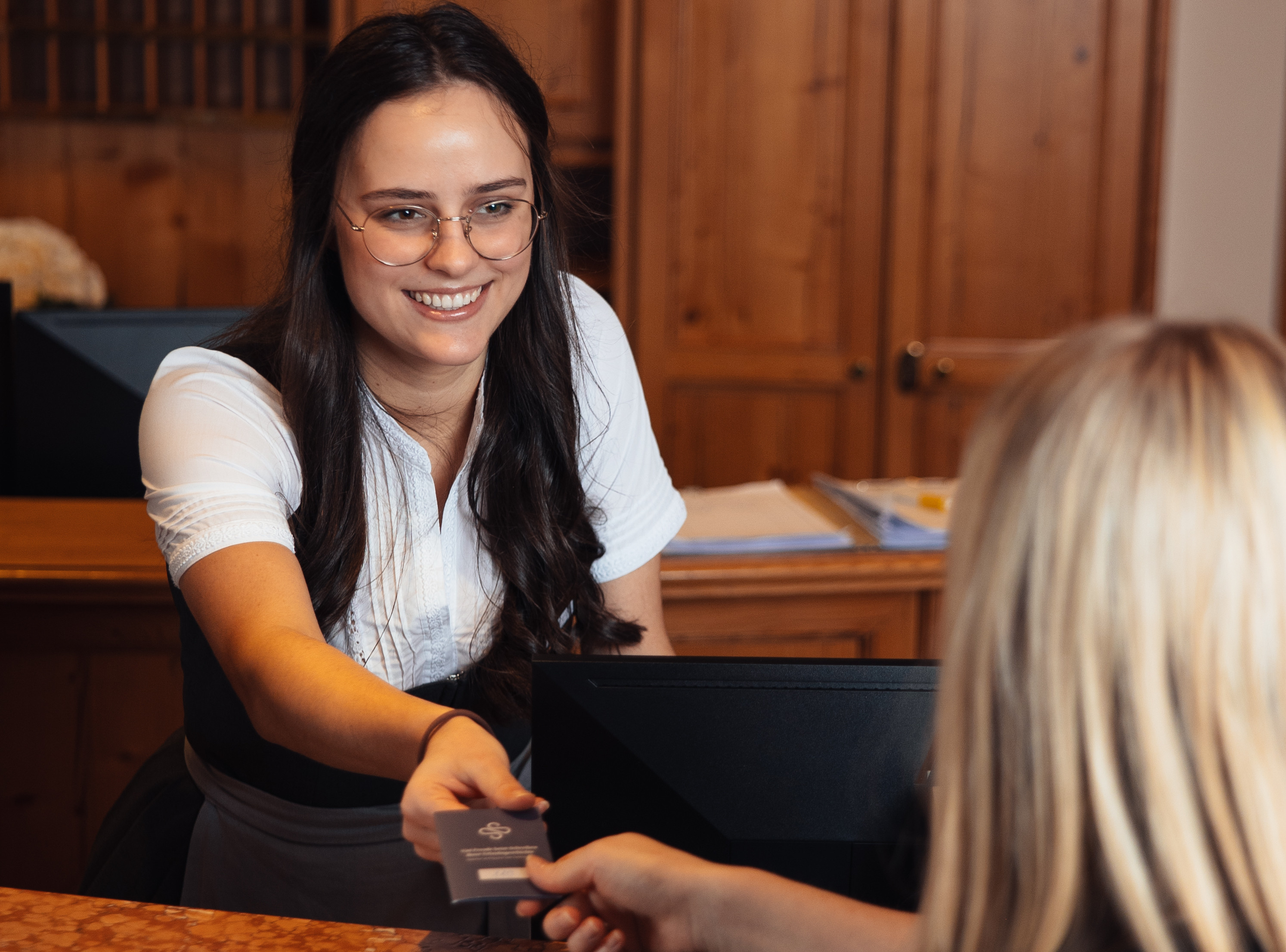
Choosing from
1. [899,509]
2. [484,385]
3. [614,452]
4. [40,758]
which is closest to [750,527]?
[899,509]

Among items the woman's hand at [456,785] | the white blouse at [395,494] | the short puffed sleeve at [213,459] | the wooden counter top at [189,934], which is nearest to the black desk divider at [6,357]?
the white blouse at [395,494]

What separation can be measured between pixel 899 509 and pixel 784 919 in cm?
130

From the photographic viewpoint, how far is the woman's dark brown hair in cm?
116

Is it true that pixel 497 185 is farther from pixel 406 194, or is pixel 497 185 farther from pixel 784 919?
pixel 784 919

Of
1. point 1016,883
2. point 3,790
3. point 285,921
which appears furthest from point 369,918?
point 1016,883

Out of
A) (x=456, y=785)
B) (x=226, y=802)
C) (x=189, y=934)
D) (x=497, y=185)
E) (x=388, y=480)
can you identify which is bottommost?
(x=226, y=802)

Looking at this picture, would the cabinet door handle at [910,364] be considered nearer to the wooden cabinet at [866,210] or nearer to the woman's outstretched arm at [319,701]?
the wooden cabinet at [866,210]

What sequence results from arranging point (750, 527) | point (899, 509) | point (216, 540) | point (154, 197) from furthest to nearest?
point (154, 197)
point (899, 509)
point (750, 527)
point (216, 540)

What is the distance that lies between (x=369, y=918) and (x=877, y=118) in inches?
103

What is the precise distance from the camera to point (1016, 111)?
129 inches

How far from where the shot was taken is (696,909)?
0.73 metres

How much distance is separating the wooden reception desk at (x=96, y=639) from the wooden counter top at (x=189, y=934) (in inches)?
29.9

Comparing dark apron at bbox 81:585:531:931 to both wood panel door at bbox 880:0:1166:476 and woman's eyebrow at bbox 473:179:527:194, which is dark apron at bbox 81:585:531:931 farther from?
wood panel door at bbox 880:0:1166:476

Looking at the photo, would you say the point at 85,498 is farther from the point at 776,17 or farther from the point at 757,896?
the point at 776,17
